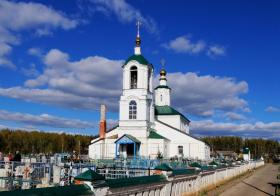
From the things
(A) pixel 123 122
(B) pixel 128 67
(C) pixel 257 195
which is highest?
(B) pixel 128 67

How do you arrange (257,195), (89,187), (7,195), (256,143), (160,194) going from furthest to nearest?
(256,143) → (257,195) → (160,194) → (89,187) → (7,195)

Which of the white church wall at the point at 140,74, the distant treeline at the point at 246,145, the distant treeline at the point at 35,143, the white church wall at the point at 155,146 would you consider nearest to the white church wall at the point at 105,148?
the white church wall at the point at 155,146

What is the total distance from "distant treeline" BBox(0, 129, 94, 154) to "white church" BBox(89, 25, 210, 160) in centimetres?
4970

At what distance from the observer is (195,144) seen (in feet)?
145

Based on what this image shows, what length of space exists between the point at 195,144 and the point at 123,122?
29.2 ft

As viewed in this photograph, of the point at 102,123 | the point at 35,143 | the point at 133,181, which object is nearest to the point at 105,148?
the point at 102,123

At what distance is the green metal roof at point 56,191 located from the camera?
5.56 metres

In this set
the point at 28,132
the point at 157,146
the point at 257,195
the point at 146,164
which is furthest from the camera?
the point at 28,132

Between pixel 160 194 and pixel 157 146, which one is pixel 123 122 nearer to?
pixel 157 146

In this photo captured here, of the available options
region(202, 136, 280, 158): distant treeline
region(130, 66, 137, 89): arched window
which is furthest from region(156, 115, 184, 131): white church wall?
region(202, 136, 280, 158): distant treeline

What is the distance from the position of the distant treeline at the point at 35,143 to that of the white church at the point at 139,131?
4970 centimetres

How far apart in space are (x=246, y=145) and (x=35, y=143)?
72.8m

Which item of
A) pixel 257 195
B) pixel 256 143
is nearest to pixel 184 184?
pixel 257 195

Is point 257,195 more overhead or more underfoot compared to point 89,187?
more underfoot
